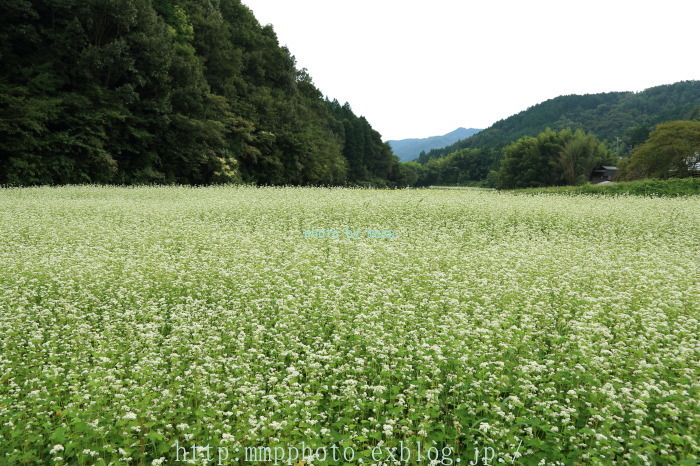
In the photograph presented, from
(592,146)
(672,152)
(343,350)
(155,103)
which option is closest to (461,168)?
(592,146)

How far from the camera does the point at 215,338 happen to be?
594 cm

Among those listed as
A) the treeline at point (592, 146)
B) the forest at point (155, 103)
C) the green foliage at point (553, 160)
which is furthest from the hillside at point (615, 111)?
the forest at point (155, 103)

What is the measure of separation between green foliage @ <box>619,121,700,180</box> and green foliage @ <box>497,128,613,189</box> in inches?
1432

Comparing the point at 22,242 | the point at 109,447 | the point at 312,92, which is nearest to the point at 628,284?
the point at 109,447

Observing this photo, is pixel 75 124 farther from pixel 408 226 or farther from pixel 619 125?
pixel 619 125

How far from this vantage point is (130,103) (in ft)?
110

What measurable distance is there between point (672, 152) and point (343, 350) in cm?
6606

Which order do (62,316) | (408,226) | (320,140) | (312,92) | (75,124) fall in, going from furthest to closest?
(312,92) → (320,140) → (75,124) → (408,226) → (62,316)

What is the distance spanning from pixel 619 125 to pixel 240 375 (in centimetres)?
18058

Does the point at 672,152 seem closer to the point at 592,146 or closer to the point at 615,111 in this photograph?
the point at 592,146

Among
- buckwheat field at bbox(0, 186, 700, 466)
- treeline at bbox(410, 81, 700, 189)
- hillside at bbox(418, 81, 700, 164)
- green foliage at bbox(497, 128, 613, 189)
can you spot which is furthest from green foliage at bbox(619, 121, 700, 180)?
hillside at bbox(418, 81, 700, 164)

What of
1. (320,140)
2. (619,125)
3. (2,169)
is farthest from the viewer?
(619,125)

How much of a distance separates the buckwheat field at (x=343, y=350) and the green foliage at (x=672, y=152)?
53612 millimetres

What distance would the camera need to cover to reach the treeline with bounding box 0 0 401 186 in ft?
92.6
